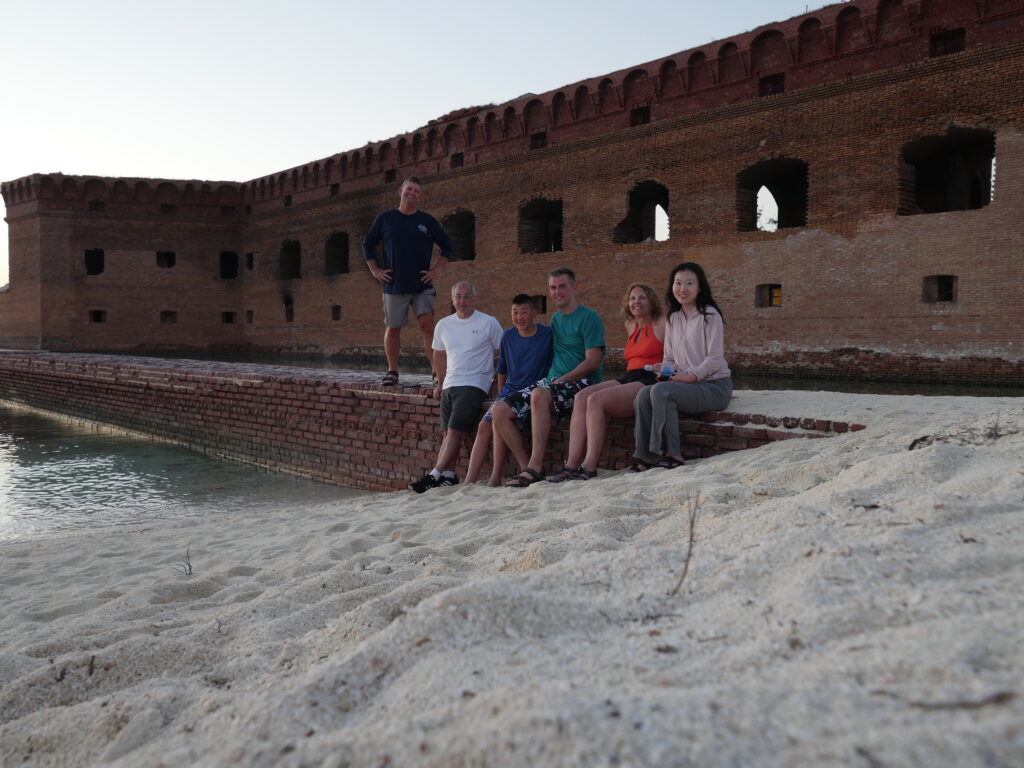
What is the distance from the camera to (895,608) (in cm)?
154

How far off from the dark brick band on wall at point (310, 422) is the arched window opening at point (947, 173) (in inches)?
394

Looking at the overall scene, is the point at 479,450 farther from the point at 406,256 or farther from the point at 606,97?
the point at 606,97

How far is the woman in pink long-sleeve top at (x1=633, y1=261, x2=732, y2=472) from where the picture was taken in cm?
439

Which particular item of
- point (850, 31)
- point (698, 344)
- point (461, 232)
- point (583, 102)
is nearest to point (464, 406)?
point (698, 344)

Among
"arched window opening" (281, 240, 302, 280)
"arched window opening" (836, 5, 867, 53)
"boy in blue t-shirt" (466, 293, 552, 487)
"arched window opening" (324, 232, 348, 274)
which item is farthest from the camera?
"arched window opening" (281, 240, 302, 280)

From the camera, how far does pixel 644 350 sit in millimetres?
4941

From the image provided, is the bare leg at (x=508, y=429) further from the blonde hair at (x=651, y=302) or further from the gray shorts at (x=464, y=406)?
the blonde hair at (x=651, y=302)

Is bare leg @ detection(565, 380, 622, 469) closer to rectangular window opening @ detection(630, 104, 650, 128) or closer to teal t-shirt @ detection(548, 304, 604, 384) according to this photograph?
teal t-shirt @ detection(548, 304, 604, 384)

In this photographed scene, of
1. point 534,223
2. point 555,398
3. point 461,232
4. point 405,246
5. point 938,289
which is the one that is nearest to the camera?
point 555,398

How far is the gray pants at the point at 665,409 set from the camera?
4.38 m

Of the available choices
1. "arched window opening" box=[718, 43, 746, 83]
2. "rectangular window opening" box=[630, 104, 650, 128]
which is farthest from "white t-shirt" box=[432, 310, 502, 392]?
"rectangular window opening" box=[630, 104, 650, 128]

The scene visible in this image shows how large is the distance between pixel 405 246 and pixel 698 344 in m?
2.86

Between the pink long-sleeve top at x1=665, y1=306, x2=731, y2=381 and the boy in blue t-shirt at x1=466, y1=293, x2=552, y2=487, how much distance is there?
2.78ft

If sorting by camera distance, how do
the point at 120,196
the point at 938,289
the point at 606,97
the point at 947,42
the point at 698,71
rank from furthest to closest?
the point at 120,196 → the point at 606,97 → the point at 698,71 → the point at 938,289 → the point at 947,42
